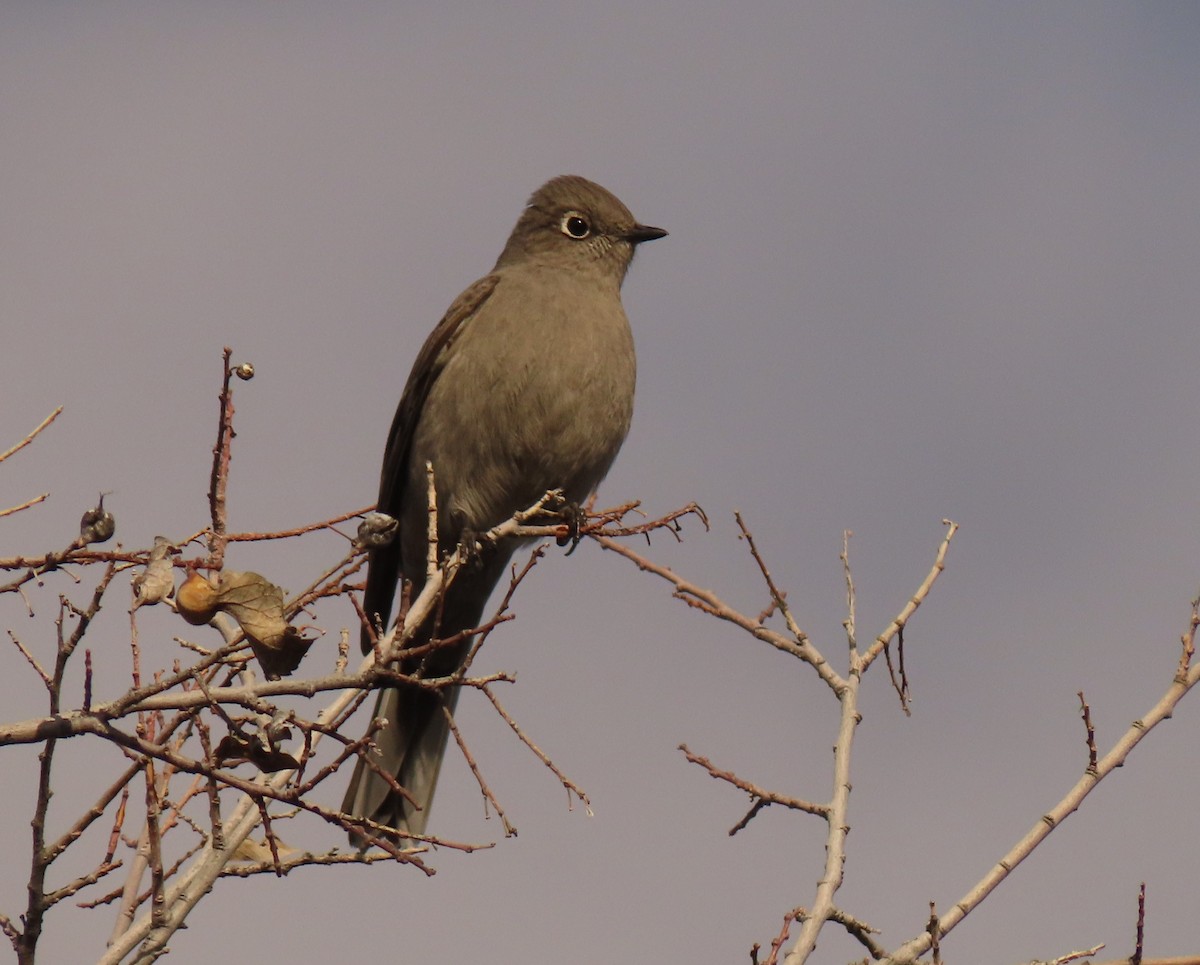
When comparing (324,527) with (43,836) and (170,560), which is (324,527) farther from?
(43,836)

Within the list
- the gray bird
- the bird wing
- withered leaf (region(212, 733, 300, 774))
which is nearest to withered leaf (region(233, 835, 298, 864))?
withered leaf (region(212, 733, 300, 774))

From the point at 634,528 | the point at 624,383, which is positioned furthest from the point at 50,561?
the point at 624,383

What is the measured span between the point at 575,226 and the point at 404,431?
204 cm

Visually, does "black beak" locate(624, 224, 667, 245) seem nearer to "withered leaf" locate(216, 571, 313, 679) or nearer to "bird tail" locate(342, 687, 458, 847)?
"bird tail" locate(342, 687, 458, 847)

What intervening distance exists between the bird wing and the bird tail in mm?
671

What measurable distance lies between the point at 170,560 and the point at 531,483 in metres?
4.25

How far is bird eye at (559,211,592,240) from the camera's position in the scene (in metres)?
10.1

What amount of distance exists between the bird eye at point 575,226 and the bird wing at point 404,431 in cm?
108

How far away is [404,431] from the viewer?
9.14m

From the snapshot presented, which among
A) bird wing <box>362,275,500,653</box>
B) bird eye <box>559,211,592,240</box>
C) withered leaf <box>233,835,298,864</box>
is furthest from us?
bird eye <box>559,211,592,240</box>

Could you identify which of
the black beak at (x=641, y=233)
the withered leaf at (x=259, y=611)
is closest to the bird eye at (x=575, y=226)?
the black beak at (x=641, y=233)

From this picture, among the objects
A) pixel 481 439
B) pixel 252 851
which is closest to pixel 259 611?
pixel 252 851

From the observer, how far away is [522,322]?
8.77 metres

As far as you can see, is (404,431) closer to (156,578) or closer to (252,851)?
(252,851)
